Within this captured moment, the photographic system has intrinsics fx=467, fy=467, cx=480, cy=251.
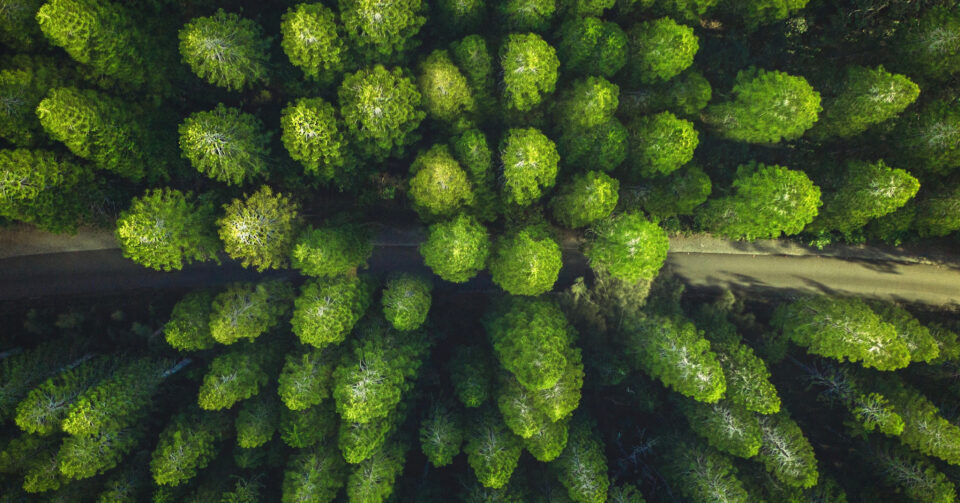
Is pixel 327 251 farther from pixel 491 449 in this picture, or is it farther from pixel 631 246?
pixel 631 246

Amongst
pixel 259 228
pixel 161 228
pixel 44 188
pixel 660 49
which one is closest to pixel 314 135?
pixel 259 228

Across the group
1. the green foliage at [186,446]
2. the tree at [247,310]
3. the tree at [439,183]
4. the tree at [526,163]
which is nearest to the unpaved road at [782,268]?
the tree at [247,310]

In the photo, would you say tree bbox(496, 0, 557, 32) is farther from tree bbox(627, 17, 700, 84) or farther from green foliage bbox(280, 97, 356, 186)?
green foliage bbox(280, 97, 356, 186)

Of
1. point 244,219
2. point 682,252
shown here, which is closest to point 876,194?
point 682,252

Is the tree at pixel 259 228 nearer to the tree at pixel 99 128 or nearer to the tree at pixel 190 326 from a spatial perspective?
the tree at pixel 190 326

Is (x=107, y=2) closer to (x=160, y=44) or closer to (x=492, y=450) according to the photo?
(x=160, y=44)

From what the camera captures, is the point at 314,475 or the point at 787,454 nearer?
the point at 314,475

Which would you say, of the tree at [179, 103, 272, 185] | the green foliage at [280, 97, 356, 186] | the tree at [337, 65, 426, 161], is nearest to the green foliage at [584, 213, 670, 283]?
the tree at [337, 65, 426, 161]
